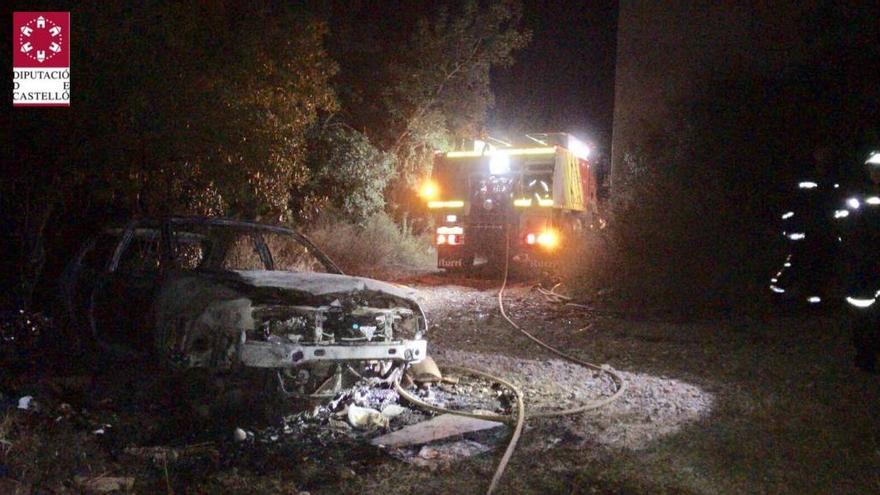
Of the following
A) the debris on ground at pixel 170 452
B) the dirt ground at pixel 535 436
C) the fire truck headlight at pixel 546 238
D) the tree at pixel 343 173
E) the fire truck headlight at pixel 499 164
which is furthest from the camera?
the tree at pixel 343 173

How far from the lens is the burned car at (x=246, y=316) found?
435cm

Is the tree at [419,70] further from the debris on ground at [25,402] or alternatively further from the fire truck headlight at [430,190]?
the debris on ground at [25,402]

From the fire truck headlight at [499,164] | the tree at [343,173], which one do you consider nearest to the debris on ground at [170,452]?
the fire truck headlight at [499,164]

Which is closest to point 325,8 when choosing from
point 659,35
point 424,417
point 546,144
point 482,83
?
point 482,83

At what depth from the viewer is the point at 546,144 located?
48.2 feet

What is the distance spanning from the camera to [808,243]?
5691 millimetres

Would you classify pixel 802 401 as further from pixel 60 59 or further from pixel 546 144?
pixel 546 144

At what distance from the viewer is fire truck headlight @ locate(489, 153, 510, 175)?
1431cm

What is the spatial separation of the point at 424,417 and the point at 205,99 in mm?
5538

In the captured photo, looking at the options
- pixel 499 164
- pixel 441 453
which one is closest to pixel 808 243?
pixel 441 453

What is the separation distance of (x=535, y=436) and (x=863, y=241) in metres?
2.79

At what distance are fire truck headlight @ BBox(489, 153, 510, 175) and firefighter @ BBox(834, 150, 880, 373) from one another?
943 cm

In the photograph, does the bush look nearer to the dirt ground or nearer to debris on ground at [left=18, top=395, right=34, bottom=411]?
the dirt ground

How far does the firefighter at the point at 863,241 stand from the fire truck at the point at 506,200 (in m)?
8.79
